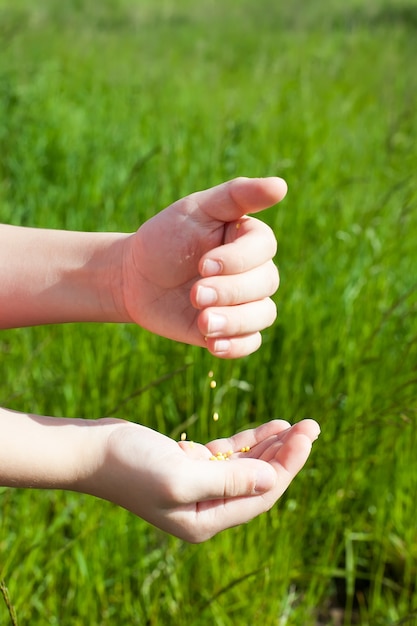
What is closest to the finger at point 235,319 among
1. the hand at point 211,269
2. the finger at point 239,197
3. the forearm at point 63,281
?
the hand at point 211,269

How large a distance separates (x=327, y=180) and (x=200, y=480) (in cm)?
193

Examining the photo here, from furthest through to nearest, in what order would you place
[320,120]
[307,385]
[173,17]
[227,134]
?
[173,17]
[320,120]
[227,134]
[307,385]

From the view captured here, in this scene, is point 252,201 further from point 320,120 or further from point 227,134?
point 320,120

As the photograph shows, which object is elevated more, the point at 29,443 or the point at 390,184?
the point at 390,184

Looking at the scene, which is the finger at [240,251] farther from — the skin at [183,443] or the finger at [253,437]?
the finger at [253,437]

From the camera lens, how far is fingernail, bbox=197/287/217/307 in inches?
39.8

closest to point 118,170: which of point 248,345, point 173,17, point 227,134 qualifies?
point 227,134

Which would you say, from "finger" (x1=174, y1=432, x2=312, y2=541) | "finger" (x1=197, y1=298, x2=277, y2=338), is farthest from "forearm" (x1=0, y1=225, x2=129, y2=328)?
"finger" (x1=174, y1=432, x2=312, y2=541)

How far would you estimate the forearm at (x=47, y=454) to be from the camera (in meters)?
1.03

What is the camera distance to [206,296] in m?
1.02

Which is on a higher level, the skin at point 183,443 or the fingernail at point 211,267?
the fingernail at point 211,267

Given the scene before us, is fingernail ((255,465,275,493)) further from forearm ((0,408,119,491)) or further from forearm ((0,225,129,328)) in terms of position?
forearm ((0,225,129,328))

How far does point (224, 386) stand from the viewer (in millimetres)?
1661

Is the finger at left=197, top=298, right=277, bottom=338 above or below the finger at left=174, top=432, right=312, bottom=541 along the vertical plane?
above
